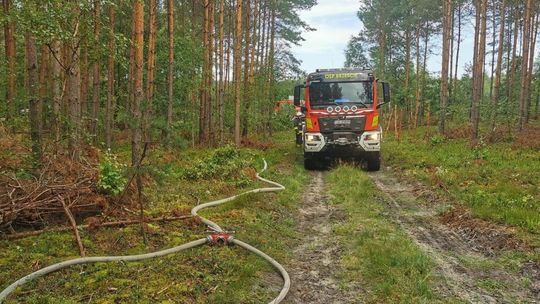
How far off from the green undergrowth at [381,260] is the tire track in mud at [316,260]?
165 mm

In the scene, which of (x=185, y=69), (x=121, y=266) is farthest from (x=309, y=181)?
(x=185, y=69)

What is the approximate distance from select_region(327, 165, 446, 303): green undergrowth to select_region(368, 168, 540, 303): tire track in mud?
0.21 metres

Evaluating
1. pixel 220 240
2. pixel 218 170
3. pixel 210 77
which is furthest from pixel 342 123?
pixel 220 240

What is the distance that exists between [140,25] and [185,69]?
907 cm

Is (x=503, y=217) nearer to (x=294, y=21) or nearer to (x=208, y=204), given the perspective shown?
(x=208, y=204)

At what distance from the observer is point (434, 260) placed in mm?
5332

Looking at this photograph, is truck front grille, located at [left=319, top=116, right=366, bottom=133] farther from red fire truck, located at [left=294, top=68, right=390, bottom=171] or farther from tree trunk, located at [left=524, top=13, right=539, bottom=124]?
tree trunk, located at [left=524, top=13, right=539, bottom=124]

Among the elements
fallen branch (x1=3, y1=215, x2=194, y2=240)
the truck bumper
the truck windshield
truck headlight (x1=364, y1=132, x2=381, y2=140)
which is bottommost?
fallen branch (x1=3, y1=215, x2=194, y2=240)

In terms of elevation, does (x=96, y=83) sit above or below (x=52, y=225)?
above

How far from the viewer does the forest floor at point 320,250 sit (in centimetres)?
418

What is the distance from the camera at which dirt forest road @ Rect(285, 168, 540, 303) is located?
438cm

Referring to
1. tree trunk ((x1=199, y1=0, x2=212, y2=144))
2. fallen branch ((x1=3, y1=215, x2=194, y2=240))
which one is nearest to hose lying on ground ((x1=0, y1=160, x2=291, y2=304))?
fallen branch ((x1=3, y1=215, x2=194, y2=240))

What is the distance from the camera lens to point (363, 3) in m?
40.5

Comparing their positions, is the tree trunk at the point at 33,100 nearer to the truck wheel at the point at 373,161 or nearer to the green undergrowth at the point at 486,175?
the green undergrowth at the point at 486,175
